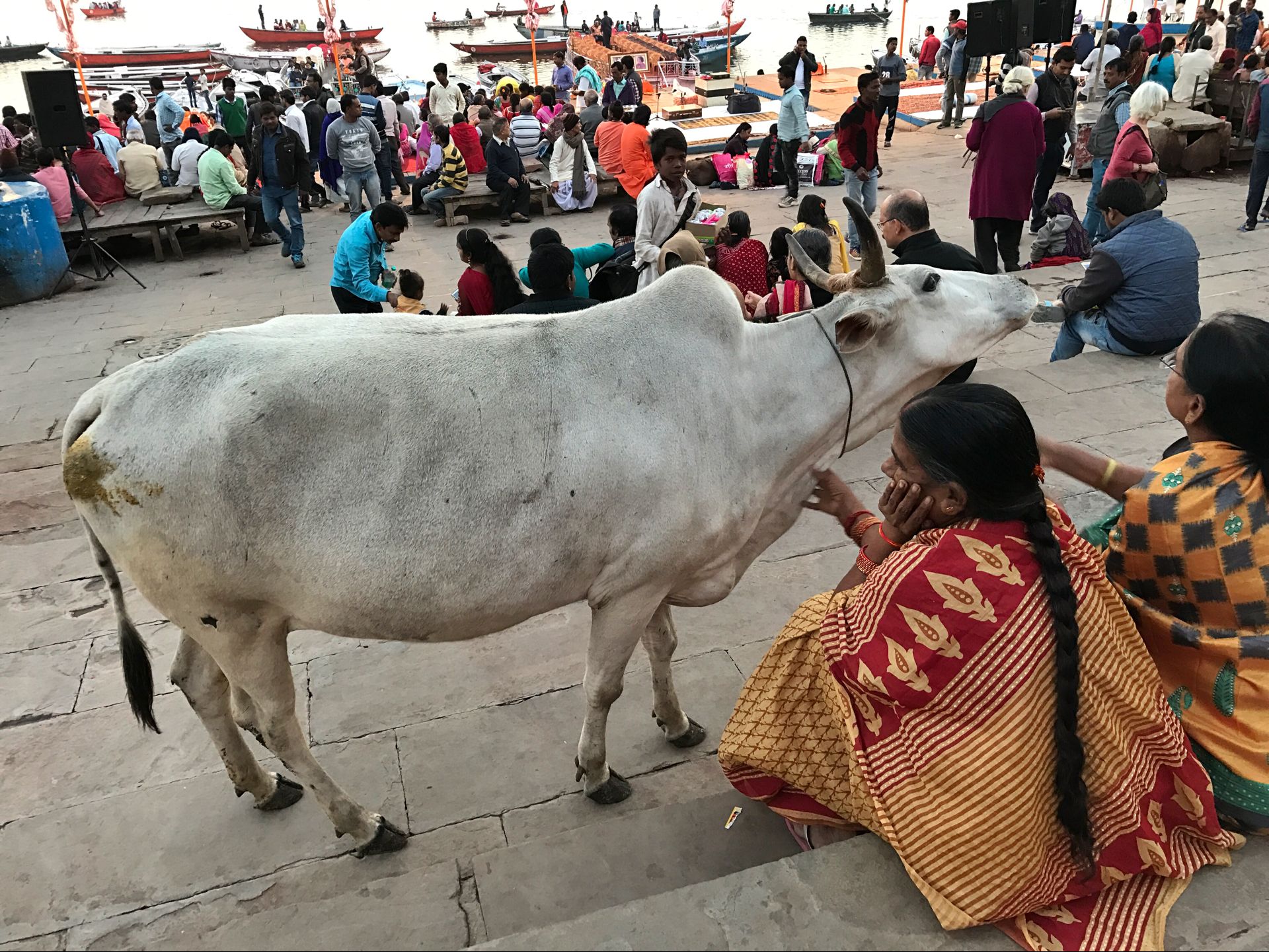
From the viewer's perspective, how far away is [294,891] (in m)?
2.98

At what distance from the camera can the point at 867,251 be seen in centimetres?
299

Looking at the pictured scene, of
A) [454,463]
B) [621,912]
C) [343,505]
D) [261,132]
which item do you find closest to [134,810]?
[343,505]

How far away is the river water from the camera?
2092 inches

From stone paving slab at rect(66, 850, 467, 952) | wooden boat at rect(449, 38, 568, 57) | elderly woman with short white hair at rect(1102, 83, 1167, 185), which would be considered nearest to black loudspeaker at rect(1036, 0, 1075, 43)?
elderly woman with short white hair at rect(1102, 83, 1167, 185)

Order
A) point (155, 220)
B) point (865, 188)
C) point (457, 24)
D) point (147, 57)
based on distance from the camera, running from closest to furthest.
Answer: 1. point (865, 188)
2. point (155, 220)
3. point (147, 57)
4. point (457, 24)

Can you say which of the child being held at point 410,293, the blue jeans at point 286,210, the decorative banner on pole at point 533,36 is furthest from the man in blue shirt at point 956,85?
the child being held at point 410,293

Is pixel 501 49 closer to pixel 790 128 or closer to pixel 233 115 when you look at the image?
pixel 233 115

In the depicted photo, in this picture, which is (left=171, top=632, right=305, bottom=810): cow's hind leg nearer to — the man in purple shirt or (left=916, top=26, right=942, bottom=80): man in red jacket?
the man in purple shirt

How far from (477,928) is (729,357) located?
1.85 meters

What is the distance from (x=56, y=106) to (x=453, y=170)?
15.9 ft

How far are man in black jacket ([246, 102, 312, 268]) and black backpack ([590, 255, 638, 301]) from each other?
21.3 ft

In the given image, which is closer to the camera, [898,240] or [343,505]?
[343,505]

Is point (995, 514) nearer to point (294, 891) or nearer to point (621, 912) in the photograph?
point (621, 912)

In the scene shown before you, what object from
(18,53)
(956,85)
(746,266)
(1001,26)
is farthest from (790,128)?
(18,53)
